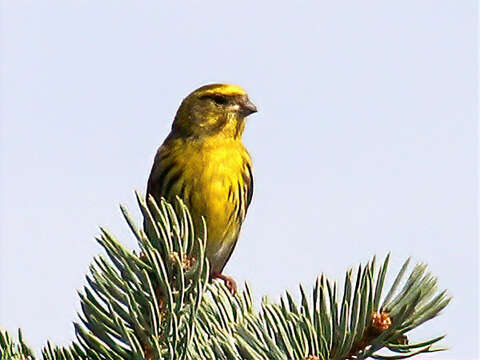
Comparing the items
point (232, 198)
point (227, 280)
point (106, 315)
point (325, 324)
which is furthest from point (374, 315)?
point (232, 198)

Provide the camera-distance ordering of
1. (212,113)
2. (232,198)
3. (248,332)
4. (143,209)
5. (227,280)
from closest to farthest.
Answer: (248,332), (143,209), (227,280), (232,198), (212,113)

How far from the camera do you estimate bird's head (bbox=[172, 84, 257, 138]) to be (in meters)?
4.64

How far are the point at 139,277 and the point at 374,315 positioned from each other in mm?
402

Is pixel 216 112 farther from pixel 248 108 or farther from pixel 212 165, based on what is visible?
pixel 212 165

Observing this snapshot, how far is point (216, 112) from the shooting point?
15.5ft

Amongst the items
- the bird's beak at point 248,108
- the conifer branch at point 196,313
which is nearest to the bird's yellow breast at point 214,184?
the bird's beak at point 248,108

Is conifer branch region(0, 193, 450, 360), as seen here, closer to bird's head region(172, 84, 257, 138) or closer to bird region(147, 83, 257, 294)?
bird region(147, 83, 257, 294)

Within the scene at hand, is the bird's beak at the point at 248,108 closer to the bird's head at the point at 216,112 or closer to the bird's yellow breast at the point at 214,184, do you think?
the bird's head at the point at 216,112

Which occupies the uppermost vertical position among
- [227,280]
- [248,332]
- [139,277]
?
[227,280]

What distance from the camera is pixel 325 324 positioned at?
1.40m

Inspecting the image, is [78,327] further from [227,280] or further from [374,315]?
[227,280]

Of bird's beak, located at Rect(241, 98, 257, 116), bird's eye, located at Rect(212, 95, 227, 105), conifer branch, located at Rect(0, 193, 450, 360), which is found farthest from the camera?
bird's eye, located at Rect(212, 95, 227, 105)

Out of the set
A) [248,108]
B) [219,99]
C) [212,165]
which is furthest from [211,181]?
[219,99]

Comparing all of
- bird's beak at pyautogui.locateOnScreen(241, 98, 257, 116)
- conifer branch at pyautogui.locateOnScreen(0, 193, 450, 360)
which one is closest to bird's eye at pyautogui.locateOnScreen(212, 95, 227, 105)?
bird's beak at pyautogui.locateOnScreen(241, 98, 257, 116)
